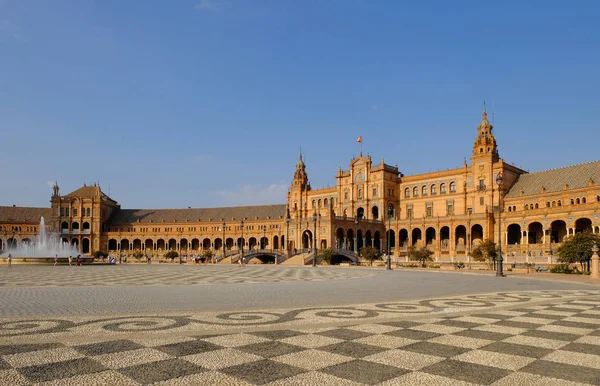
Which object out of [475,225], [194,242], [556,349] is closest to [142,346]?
[556,349]

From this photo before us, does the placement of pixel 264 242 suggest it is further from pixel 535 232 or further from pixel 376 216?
pixel 535 232

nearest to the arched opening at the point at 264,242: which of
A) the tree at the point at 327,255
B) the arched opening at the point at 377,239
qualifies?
the arched opening at the point at 377,239

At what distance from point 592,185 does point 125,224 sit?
111428mm

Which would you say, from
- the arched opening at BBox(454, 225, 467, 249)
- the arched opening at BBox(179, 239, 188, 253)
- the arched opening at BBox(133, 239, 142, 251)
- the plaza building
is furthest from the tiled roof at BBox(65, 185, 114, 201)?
the arched opening at BBox(454, 225, 467, 249)

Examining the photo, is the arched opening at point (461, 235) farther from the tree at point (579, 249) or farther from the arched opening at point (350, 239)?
the tree at point (579, 249)

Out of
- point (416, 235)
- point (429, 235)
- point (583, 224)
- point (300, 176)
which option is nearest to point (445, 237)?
point (429, 235)

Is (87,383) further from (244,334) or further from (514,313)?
(514,313)

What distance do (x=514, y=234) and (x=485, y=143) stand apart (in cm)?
1774

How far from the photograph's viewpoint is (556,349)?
8.45 m

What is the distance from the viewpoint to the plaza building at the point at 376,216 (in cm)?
7294

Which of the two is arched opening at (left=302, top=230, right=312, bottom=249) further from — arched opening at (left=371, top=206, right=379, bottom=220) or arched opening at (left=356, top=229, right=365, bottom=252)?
arched opening at (left=371, top=206, right=379, bottom=220)

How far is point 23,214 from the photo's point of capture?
133250 millimetres

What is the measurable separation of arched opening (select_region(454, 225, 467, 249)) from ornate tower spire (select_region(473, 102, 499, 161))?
44.8 ft

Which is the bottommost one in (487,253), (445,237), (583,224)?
(487,253)
